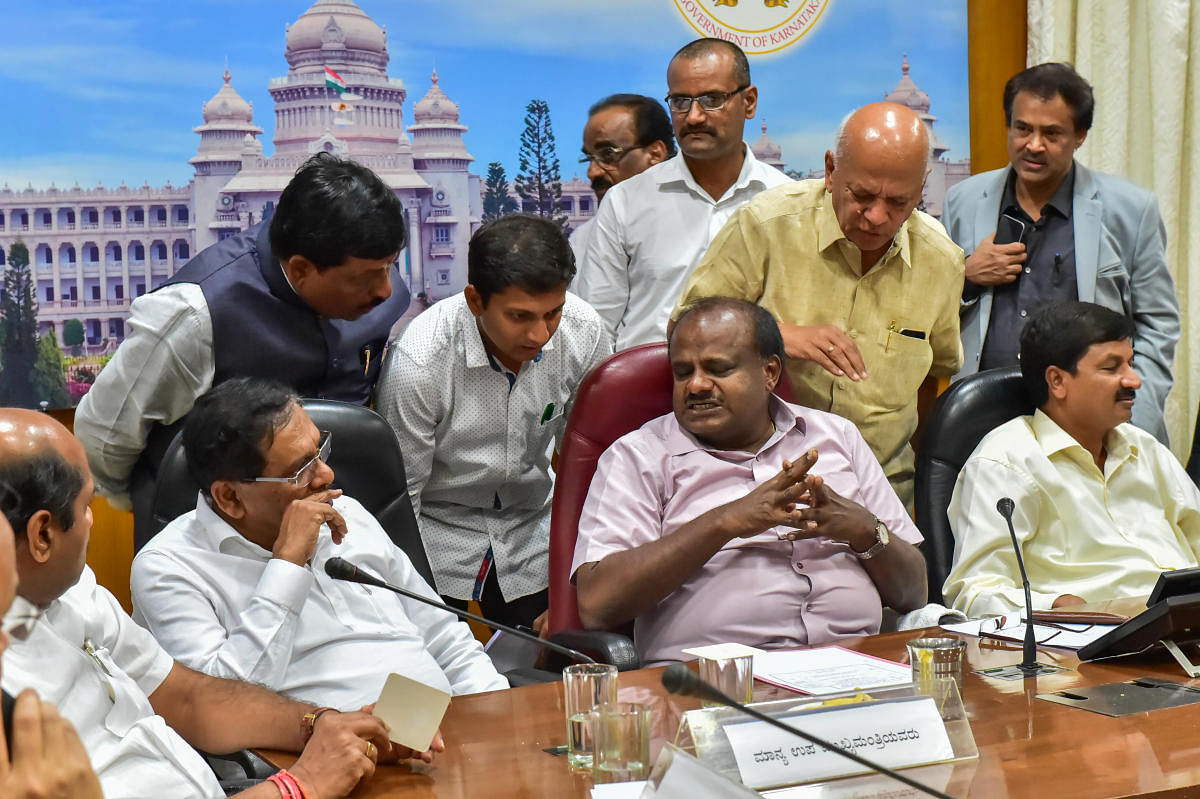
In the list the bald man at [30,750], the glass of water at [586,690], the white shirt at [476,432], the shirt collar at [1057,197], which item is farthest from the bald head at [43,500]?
the shirt collar at [1057,197]

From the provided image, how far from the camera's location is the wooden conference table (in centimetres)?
145

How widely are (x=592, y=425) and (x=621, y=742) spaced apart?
1.07 m

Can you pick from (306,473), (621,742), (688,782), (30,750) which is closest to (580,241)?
(306,473)

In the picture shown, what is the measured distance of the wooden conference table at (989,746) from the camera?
1450 mm

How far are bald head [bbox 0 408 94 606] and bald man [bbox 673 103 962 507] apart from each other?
143 cm

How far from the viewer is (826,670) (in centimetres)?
192

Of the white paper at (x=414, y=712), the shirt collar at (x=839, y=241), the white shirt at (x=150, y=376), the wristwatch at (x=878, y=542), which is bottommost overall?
the white paper at (x=414, y=712)

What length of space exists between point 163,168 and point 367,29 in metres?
0.68

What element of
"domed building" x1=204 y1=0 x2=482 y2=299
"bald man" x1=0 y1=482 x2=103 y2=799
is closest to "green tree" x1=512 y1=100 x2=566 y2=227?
"domed building" x1=204 y1=0 x2=482 y2=299

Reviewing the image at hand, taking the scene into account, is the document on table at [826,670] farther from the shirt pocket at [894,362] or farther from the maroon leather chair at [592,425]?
the shirt pocket at [894,362]

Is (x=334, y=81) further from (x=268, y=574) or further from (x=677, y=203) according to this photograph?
(x=268, y=574)

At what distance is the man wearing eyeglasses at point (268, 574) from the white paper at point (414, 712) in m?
0.40

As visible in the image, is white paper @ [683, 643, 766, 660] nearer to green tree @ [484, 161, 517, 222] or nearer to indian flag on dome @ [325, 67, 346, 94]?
green tree @ [484, 161, 517, 222]

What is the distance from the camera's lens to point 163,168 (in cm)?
353
